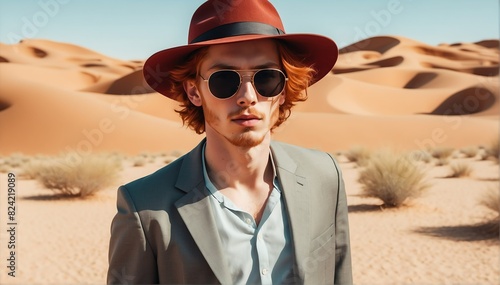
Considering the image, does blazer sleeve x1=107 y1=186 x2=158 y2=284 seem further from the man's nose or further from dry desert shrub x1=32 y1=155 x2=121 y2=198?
dry desert shrub x1=32 y1=155 x2=121 y2=198

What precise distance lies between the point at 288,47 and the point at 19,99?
50342 mm

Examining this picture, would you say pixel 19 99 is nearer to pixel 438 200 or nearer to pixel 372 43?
pixel 438 200

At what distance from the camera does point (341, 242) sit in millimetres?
2557

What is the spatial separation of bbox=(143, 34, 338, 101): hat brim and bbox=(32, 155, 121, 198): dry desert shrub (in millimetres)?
13708

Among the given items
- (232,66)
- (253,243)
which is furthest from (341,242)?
(232,66)

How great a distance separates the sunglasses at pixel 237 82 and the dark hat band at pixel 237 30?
0.16 meters

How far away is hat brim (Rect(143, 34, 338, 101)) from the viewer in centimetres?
241

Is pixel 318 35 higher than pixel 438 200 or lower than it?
higher

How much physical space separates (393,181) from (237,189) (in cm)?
1210

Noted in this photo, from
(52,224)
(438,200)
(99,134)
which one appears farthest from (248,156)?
(99,134)

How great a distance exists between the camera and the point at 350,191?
17.1 metres

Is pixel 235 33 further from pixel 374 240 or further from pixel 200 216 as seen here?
pixel 374 240

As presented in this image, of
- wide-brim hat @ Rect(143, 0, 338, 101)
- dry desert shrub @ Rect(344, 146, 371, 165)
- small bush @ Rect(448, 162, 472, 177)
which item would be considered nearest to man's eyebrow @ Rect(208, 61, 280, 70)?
wide-brim hat @ Rect(143, 0, 338, 101)

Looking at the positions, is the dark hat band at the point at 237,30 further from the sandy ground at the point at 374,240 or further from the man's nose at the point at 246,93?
the sandy ground at the point at 374,240
